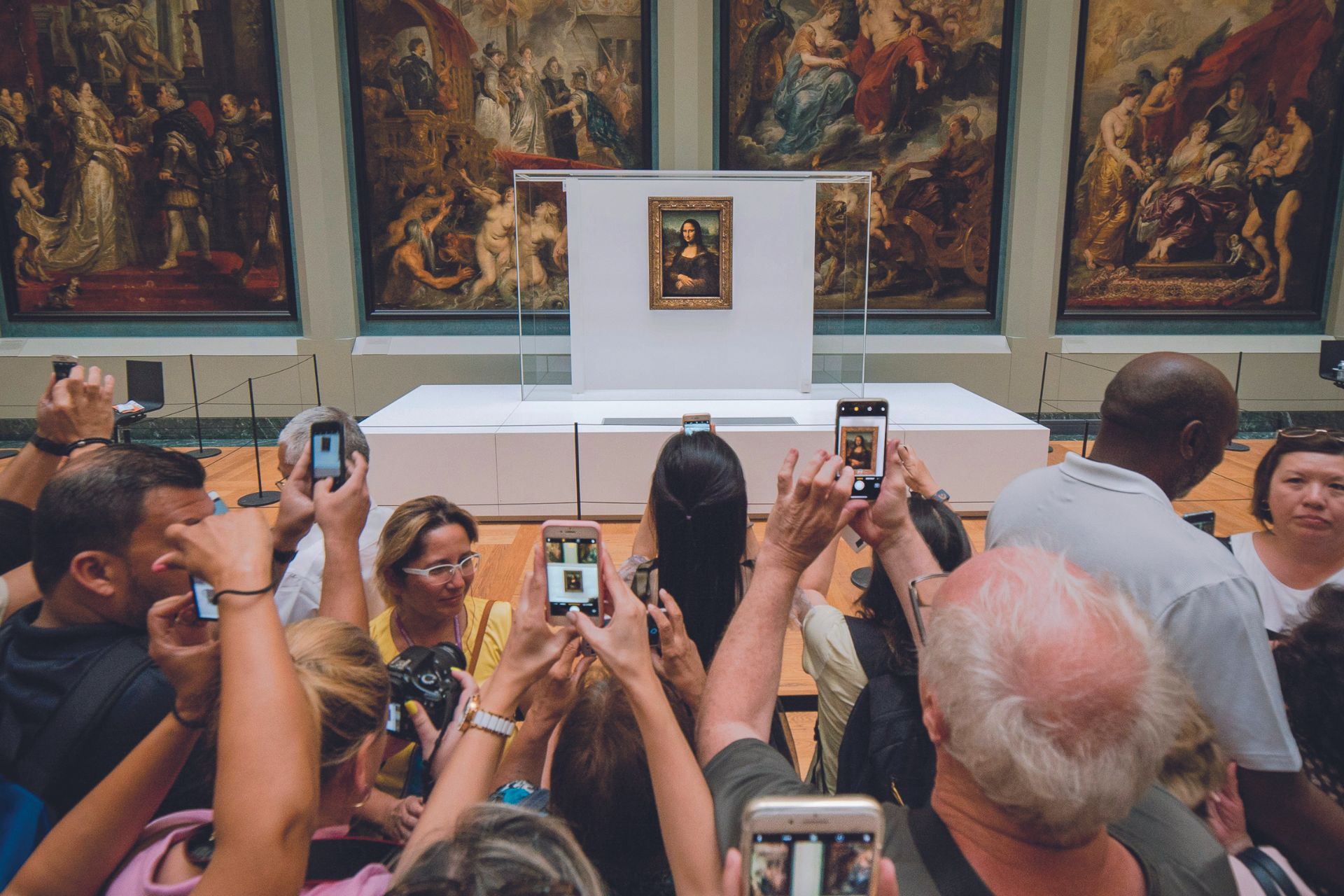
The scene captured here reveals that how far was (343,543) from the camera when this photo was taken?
223 centimetres

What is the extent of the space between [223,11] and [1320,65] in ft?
46.6

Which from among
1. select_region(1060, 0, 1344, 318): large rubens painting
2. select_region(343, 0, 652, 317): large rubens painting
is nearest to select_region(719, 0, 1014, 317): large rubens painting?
select_region(1060, 0, 1344, 318): large rubens painting

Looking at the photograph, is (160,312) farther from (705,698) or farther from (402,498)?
(705,698)

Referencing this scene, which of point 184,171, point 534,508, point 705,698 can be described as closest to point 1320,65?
point 534,508

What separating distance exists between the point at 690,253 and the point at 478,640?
21.0ft

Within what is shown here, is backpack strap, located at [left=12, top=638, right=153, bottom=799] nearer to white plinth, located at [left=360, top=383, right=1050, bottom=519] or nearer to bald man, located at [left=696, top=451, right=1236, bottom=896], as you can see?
bald man, located at [left=696, top=451, right=1236, bottom=896]

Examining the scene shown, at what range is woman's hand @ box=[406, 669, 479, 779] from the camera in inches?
68.9

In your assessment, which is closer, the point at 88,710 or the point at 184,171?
the point at 88,710

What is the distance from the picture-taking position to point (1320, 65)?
10445 millimetres

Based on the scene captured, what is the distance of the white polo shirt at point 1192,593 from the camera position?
173 cm

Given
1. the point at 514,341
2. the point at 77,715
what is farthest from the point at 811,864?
the point at 514,341

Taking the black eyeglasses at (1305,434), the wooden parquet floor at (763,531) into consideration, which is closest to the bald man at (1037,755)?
the black eyeglasses at (1305,434)

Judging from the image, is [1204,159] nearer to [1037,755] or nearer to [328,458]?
[328,458]

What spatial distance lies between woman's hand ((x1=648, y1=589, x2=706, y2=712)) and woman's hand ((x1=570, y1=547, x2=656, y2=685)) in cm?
37
